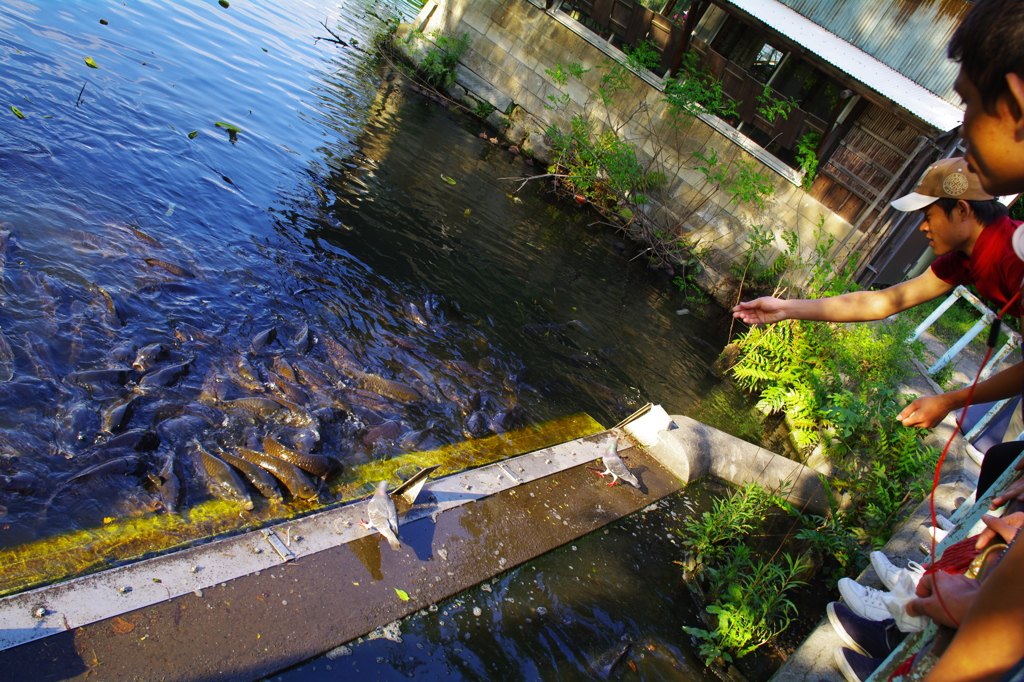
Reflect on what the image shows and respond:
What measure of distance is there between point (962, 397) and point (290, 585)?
4.13 metres

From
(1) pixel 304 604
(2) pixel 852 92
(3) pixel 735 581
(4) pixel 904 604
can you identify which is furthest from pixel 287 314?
(2) pixel 852 92

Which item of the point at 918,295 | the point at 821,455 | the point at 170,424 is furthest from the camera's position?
the point at 821,455

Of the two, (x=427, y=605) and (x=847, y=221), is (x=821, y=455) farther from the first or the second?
(x=847, y=221)

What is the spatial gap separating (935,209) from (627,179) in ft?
46.4

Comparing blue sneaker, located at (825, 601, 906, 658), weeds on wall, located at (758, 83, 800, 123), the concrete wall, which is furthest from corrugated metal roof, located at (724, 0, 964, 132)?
blue sneaker, located at (825, 601, 906, 658)

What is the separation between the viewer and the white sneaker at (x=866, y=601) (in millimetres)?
3678

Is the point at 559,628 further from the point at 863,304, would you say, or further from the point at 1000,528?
the point at 863,304

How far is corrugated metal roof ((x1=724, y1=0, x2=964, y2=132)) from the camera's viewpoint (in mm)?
14078

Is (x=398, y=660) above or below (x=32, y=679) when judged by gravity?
above

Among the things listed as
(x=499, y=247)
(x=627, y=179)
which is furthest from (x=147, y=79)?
(x=627, y=179)

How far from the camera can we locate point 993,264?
3316 mm

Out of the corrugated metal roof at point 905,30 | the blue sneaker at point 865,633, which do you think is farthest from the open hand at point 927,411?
the corrugated metal roof at point 905,30

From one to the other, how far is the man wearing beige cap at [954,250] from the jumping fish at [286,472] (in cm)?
381

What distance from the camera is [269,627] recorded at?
3459mm
